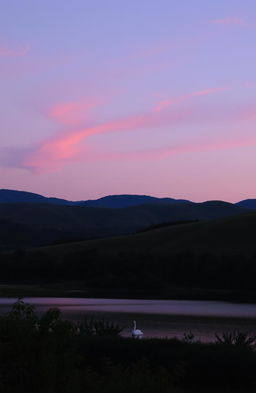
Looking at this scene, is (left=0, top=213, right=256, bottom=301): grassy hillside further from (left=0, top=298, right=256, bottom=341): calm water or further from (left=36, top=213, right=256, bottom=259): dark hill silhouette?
(left=0, top=298, right=256, bottom=341): calm water

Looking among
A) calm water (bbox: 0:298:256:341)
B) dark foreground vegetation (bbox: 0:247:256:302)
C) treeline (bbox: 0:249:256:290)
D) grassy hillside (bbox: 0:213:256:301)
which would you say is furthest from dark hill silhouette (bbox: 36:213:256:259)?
calm water (bbox: 0:298:256:341)

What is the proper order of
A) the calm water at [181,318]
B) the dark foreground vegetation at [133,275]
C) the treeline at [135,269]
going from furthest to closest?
the treeline at [135,269] → the dark foreground vegetation at [133,275] → the calm water at [181,318]

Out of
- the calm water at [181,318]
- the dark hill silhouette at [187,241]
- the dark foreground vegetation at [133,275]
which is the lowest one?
the calm water at [181,318]

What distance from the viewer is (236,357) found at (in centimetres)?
1914

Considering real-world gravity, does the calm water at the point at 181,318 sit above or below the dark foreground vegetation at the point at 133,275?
below

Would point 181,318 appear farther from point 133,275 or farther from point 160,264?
point 160,264

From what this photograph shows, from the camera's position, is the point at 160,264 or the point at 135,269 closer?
the point at 135,269

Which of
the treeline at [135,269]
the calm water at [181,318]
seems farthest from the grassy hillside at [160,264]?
the calm water at [181,318]

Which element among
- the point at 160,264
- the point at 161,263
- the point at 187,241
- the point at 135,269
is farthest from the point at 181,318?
the point at 187,241

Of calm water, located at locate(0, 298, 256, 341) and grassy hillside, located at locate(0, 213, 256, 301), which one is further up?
→ grassy hillside, located at locate(0, 213, 256, 301)

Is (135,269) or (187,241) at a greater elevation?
(187,241)

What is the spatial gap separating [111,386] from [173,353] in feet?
27.0

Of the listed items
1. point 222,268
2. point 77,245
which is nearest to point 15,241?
point 77,245

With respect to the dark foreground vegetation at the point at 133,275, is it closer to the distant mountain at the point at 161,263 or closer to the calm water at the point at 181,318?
the distant mountain at the point at 161,263
